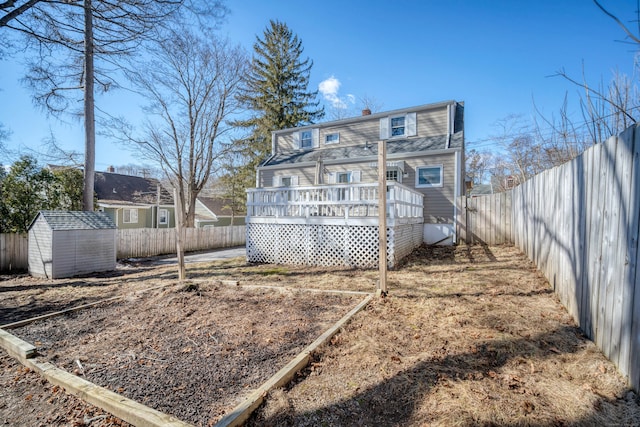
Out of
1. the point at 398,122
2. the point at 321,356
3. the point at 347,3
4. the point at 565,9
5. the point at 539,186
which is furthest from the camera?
the point at 398,122

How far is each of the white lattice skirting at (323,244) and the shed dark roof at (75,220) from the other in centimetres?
416

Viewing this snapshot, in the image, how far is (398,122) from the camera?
15.0m

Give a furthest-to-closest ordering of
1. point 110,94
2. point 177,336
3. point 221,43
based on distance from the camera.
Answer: point 221,43 < point 110,94 < point 177,336

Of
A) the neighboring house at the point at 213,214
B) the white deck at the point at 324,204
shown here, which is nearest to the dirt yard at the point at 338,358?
the white deck at the point at 324,204

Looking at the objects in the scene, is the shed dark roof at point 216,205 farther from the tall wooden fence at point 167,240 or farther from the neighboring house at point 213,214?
the tall wooden fence at point 167,240

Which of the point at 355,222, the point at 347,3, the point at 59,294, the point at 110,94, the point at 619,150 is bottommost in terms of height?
the point at 59,294

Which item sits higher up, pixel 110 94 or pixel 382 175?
pixel 110 94

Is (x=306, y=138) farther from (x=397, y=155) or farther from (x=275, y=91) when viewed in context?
(x=275, y=91)

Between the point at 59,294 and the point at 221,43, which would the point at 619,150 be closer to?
the point at 59,294

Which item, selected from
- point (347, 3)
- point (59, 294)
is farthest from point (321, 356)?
point (347, 3)

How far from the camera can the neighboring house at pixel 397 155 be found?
12688 mm

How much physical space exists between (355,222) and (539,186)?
3.99 meters

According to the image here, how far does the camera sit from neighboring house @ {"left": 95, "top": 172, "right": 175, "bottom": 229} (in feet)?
71.1

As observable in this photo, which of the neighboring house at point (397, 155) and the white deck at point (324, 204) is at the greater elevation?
the neighboring house at point (397, 155)
